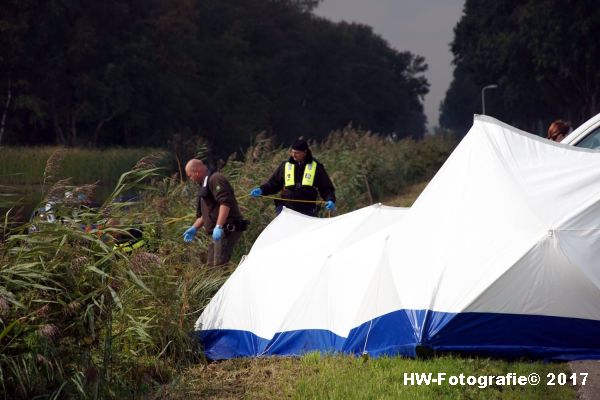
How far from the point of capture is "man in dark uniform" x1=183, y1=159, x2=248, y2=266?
11088mm

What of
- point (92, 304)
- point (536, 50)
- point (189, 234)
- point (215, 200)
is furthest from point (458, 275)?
point (536, 50)

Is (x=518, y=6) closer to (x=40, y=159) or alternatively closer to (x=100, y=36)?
(x=100, y=36)

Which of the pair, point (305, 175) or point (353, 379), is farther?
point (305, 175)

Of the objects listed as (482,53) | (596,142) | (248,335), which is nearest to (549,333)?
(248,335)

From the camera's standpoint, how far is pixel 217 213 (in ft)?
37.4

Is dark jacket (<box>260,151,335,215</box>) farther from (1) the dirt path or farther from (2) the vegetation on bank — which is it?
(1) the dirt path

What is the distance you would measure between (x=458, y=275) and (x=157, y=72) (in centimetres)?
5441

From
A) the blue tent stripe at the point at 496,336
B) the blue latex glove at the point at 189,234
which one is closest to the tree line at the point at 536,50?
the blue latex glove at the point at 189,234

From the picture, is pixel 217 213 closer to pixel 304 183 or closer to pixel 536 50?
pixel 304 183

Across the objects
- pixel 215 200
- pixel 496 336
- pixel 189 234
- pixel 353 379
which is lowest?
pixel 353 379

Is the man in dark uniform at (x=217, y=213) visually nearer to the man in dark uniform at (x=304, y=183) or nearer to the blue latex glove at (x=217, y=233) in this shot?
the blue latex glove at (x=217, y=233)

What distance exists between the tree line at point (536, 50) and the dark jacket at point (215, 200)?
3843 centimetres

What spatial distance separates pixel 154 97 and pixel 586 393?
55109 mm

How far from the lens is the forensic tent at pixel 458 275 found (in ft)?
25.9
